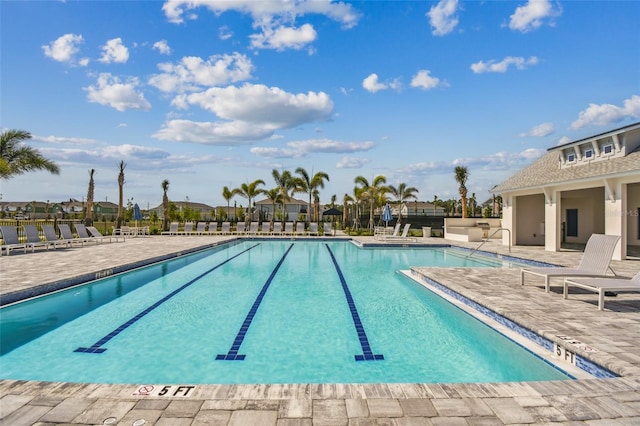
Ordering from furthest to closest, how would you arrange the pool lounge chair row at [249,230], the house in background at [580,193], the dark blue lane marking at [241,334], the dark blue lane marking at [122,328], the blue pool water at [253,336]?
the pool lounge chair row at [249,230] → the house in background at [580,193] → the dark blue lane marking at [122,328] → the dark blue lane marking at [241,334] → the blue pool water at [253,336]

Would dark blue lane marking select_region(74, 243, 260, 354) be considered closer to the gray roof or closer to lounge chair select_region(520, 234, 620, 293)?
lounge chair select_region(520, 234, 620, 293)

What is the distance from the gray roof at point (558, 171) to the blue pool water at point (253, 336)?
299 inches

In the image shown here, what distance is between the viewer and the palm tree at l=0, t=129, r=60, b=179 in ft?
55.7

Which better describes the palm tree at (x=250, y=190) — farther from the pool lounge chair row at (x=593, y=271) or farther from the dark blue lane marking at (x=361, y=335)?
the pool lounge chair row at (x=593, y=271)

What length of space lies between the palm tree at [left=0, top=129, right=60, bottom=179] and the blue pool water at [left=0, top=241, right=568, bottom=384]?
13.6 meters

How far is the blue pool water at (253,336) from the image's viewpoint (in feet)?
12.9

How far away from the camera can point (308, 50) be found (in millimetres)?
15633

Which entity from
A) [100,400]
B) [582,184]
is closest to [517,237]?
[582,184]

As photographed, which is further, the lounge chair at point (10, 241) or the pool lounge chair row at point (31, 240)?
the pool lounge chair row at point (31, 240)

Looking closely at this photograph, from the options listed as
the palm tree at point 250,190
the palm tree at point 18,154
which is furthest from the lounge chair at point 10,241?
the palm tree at point 250,190

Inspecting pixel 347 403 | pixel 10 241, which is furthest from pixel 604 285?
pixel 10 241

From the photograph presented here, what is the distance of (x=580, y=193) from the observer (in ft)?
53.2

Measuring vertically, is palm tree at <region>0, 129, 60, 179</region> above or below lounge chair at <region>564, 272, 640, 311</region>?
above

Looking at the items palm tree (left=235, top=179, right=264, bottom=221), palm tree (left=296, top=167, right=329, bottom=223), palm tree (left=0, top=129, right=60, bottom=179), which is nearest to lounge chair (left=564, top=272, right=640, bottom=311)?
palm tree (left=0, top=129, right=60, bottom=179)
